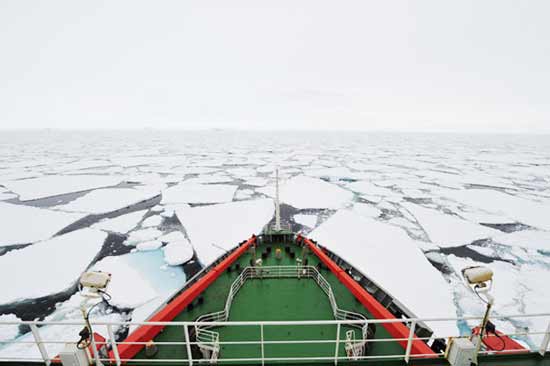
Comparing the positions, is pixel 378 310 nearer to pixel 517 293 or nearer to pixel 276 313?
pixel 276 313

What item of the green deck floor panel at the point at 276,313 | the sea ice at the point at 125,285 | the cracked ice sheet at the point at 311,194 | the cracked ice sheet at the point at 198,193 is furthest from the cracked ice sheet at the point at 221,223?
the green deck floor panel at the point at 276,313

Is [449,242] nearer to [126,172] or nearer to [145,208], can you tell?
[145,208]

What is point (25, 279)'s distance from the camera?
541 cm

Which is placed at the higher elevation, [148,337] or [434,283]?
[148,337]

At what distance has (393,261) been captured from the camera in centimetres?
597

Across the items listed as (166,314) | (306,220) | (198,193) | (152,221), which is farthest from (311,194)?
(166,314)

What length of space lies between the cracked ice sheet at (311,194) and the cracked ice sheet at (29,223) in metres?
8.31

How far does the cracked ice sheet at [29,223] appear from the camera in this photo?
7414mm

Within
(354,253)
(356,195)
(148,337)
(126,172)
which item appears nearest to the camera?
(148,337)

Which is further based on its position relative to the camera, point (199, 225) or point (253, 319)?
point (199, 225)

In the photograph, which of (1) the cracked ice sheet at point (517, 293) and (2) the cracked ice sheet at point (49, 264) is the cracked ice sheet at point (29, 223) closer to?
(2) the cracked ice sheet at point (49, 264)

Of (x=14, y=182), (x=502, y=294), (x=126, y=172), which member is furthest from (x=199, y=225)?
(x=14, y=182)

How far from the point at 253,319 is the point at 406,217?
7.79 m

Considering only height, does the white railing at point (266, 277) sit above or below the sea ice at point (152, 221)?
above
